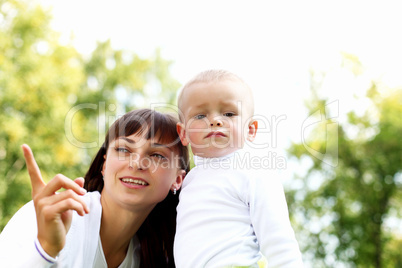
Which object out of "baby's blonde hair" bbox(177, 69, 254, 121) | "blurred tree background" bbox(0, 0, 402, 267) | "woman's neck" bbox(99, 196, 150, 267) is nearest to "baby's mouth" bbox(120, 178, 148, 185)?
"woman's neck" bbox(99, 196, 150, 267)

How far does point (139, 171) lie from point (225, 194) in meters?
0.56

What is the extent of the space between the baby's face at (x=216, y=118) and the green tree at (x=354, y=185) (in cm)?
1407

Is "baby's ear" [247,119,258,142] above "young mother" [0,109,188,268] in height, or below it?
above

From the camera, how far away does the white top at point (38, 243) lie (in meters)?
2.17

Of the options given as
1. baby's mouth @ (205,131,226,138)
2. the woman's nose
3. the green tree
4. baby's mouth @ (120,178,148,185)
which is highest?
the woman's nose

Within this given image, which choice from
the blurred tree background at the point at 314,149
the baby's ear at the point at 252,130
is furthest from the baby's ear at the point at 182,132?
the blurred tree background at the point at 314,149

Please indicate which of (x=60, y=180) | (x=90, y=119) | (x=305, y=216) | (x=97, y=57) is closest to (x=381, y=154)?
(x=305, y=216)

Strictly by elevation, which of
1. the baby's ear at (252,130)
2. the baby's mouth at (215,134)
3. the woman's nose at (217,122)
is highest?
the woman's nose at (217,122)

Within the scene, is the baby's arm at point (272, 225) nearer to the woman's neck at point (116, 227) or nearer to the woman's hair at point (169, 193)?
the woman's hair at point (169, 193)

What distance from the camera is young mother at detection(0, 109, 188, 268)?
7.38 ft

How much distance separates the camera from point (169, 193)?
3197 mm

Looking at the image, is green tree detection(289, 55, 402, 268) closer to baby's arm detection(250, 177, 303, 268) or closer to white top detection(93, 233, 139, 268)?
white top detection(93, 233, 139, 268)

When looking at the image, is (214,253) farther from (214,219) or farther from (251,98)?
(251,98)

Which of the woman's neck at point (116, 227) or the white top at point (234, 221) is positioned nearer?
the white top at point (234, 221)
